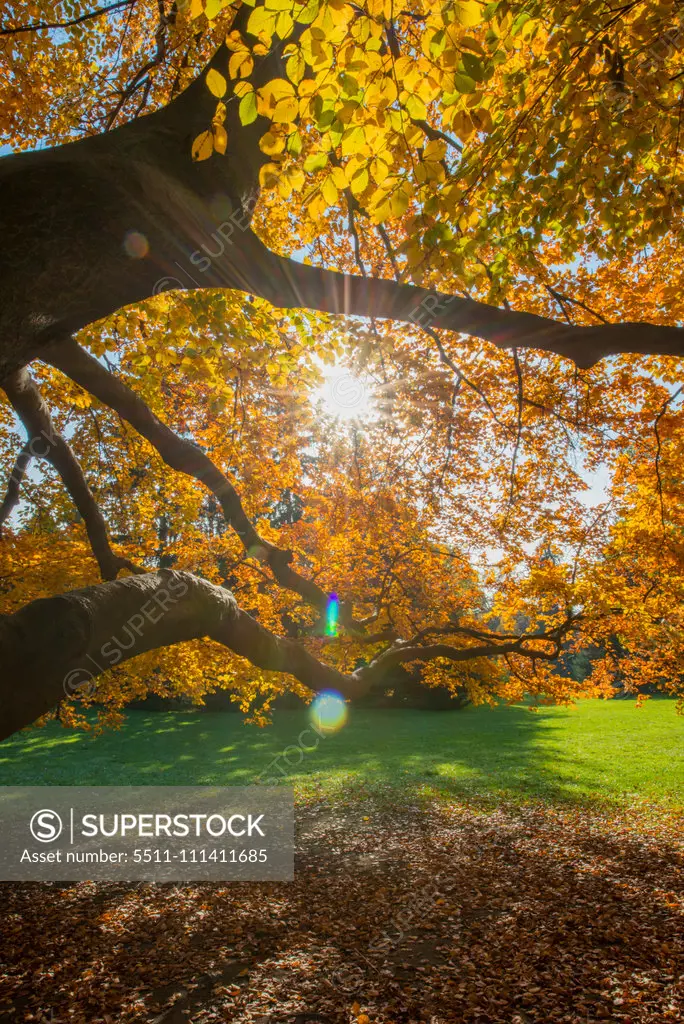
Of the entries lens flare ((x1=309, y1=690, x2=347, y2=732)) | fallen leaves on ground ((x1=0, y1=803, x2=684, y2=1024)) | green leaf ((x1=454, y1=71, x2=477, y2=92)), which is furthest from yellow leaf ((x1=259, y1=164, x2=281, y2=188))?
lens flare ((x1=309, y1=690, x2=347, y2=732))

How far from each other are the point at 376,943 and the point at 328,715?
25.4 meters

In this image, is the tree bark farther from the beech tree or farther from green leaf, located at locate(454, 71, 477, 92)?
green leaf, located at locate(454, 71, 477, 92)

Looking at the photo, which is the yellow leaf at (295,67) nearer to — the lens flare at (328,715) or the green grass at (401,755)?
the green grass at (401,755)

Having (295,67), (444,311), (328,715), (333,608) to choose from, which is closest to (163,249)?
(295,67)

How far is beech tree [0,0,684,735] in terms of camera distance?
100 inches

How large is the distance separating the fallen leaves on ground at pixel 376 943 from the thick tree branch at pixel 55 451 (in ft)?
12.6

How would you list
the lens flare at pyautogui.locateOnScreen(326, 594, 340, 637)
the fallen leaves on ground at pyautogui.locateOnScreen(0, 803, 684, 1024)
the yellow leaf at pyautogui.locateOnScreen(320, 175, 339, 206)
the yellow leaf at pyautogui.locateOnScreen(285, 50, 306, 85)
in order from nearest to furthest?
the yellow leaf at pyautogui.locateOnScreen(285, 50, 306, 85), the yellow leaf at pyautogui.locateOnScreen(320, 175, 339, 206), the fallen leaves on ground at pyautogui.locateOnScreen(0, 803, 684, 1024), the lens flare at pyautogui.locateOnScreen(326, 594, 340, 637)

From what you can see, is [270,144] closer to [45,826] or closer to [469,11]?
[469,11]

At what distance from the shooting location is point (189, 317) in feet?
17.5

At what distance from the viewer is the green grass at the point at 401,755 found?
52.5ft

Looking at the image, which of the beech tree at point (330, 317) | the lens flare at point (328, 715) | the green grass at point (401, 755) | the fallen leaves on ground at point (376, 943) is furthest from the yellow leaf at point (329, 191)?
the lens flare at point (328, 715)

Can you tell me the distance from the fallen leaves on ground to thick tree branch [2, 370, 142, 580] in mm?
3850

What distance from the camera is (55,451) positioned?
5402mm

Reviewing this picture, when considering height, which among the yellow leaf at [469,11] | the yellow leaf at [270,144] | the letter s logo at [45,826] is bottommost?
the letter s logo at [45,826]
